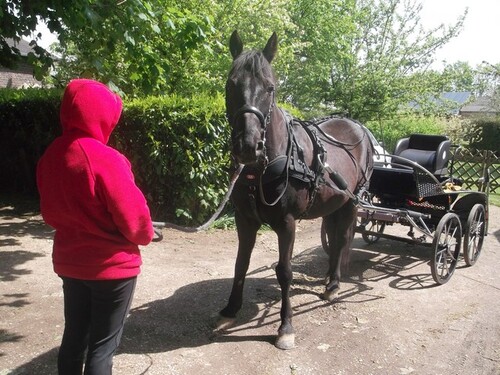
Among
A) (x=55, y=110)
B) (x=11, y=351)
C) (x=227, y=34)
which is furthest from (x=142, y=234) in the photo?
(x=227, y=34)

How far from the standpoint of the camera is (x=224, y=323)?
13.1 feet

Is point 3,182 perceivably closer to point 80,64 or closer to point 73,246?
point 80,64

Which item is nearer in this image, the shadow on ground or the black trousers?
the black trousers

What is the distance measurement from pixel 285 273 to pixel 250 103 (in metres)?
1.52

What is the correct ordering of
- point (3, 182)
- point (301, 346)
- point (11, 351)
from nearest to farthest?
point (11, 351) → point (301, 346) → point (3, 182)

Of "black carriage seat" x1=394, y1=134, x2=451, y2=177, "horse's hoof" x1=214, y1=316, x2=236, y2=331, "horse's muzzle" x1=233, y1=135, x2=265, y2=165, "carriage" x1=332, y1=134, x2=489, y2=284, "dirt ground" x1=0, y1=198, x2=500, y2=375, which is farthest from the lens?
"black carriage seat" x1=394, y1=134, x2=451, y2=177

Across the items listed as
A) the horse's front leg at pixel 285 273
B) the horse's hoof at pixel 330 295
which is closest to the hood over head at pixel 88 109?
the horse's front leg at pixel 285 273

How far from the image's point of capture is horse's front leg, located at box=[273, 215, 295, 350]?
3.72 m

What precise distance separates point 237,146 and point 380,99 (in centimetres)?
1485

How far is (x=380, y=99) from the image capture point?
16.7 metres

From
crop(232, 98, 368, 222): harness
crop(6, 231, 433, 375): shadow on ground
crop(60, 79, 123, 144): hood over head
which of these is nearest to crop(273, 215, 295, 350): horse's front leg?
crop(6, 231, 433, 375): shadow on ground

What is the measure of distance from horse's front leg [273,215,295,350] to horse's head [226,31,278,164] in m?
0.69

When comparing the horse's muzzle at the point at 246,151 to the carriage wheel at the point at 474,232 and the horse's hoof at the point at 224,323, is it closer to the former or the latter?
the horse's hoof at the point at 224,323

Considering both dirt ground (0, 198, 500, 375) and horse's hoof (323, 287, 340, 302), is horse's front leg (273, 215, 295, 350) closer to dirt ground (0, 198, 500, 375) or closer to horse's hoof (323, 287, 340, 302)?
dirt ground (0, 198, 500, 375)
